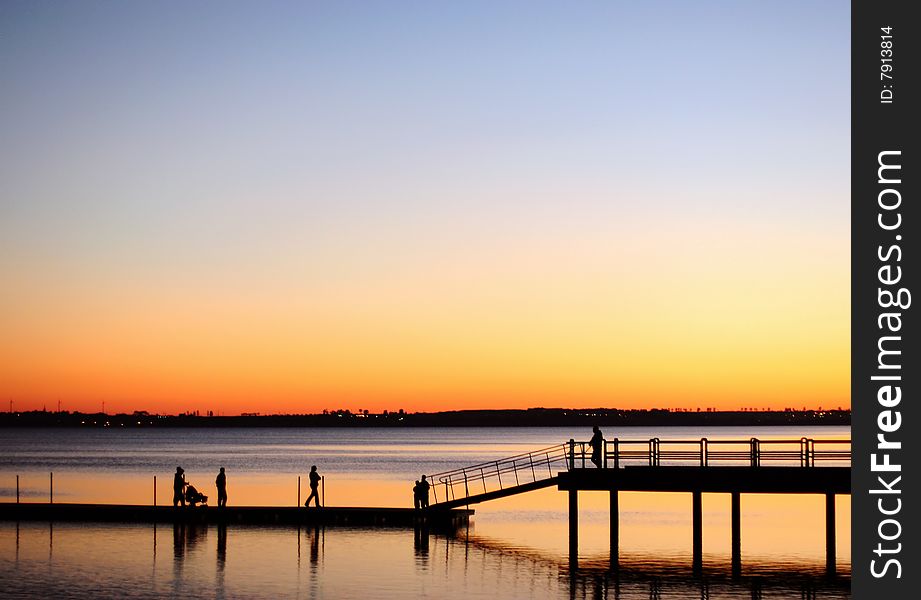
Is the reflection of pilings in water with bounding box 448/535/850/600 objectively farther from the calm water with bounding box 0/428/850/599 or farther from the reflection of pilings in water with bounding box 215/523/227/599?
the reflection of pilings in water with bounding box 215/523/227/599

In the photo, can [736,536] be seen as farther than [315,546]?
No

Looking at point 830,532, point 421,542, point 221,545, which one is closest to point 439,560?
point 421,542

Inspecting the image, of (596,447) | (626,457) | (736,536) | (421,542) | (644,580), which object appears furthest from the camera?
(421,542)

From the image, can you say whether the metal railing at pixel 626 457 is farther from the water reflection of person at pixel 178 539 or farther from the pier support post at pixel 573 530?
the water reflection of person at pixel 178 539

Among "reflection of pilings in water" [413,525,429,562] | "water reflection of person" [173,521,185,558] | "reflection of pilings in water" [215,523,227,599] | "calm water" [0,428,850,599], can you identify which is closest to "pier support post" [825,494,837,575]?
"calm water" [0,428,850,599]

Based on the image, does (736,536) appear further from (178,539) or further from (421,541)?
(178,539)

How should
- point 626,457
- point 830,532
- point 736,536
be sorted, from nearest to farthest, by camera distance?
1. point 830,532
2. point 736,536
3. point 626,457

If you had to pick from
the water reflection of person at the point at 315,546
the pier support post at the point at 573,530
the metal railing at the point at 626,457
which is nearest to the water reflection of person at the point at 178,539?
the water reflection of person at the point at 315,546

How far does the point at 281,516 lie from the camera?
51781 millimetres

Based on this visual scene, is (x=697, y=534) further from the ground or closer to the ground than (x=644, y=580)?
further from the ground

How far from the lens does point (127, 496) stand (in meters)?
87.8
